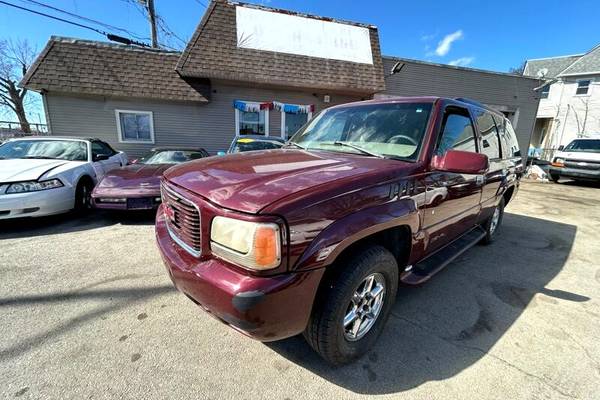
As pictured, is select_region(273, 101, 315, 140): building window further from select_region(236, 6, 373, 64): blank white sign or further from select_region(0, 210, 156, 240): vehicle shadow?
select_region(0, 210, 156, 240): vehicle shadow

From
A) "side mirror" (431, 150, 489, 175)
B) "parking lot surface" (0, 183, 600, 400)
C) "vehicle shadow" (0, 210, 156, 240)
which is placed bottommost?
"vehicle shadow" (0, 210, 156, 240)

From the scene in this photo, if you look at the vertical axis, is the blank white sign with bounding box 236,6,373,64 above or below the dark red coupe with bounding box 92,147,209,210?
above

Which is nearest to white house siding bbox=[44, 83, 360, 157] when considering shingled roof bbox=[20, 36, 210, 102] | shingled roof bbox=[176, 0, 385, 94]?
shingled roof bbox=[20, 36, 210, 102]

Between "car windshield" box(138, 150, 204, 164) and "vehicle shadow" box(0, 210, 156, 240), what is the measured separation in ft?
4.42

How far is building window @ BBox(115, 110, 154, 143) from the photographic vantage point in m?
10.1

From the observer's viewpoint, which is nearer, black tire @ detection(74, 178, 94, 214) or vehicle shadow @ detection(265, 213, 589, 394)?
vehicle shadow @ detection(265, 213, 589, 394)

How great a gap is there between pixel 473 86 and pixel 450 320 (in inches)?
601

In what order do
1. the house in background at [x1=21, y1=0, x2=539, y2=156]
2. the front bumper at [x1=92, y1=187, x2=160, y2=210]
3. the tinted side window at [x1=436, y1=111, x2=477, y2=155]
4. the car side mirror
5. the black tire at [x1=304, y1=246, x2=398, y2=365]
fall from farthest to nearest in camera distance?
the house in background at [x1=21, y1=0, x2=539, y2=156] → the car side mirror → the front bumper at [x1=92, y1=187, x2=160, y2=210] → the tinted side window at [x1=436, y1=111, x2=477, y2=155] → the black tire at [x1=304, y1=246, x2=398, y2=365]

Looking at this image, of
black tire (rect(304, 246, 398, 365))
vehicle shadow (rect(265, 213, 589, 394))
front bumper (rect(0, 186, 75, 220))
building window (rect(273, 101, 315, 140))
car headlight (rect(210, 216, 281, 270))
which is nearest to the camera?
car headlight (rect(210, 216, 281, 270))

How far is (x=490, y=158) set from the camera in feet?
11.2

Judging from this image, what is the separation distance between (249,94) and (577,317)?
10.7 m

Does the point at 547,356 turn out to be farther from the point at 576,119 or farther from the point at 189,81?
the point at 576,119

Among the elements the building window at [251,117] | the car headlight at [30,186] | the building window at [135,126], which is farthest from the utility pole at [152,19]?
the car headlight at [30,186]

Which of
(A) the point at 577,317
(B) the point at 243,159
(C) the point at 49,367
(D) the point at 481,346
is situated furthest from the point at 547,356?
(C) the point at 49,367
